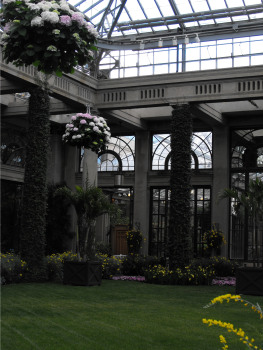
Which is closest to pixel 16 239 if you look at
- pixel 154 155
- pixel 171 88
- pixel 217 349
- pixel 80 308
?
pixel 154 155

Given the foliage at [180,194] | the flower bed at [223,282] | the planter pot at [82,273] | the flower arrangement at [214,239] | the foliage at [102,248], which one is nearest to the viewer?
the planter pot at [82,273]

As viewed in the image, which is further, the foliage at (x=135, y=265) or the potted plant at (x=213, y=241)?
the potted plant at (x=213, y=241)

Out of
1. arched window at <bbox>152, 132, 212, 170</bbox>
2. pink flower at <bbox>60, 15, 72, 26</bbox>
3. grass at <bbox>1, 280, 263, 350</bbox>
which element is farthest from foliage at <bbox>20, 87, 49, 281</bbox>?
pink flower at <bbox>60, 15, 72, 26</bbox>

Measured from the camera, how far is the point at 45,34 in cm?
484

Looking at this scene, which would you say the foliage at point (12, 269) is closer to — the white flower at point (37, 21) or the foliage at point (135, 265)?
the foliage at point (135, 265)

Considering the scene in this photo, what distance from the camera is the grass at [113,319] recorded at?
6.67 meters

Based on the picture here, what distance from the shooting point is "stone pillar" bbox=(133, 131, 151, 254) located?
21375 mm

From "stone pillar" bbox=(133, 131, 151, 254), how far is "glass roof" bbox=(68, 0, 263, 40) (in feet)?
14.7

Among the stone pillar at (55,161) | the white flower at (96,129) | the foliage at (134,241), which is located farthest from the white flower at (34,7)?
the stone pillar at (55,161)

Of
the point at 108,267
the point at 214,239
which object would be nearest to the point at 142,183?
the point at 214,239

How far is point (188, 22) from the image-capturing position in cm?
1841

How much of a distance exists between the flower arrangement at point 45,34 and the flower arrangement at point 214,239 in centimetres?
1519

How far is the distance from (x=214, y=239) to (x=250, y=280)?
638cm

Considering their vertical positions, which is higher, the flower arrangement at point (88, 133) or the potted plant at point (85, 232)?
the flower arrangement at point (88, 133)
